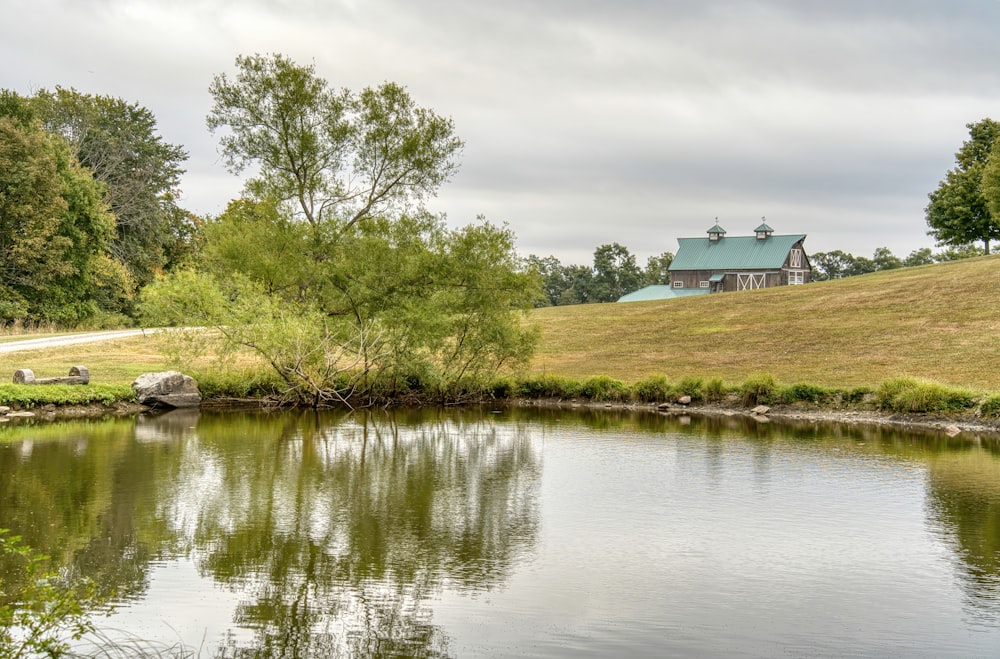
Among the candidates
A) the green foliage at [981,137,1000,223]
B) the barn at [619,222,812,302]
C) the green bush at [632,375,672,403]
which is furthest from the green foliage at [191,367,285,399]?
the barn at [619,222,812,302]

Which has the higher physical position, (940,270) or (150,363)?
(940,270)

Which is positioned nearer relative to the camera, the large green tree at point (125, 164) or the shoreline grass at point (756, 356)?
the shoreline grass at point (756, 356)

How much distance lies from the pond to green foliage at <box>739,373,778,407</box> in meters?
6.92

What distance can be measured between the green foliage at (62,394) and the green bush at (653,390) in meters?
15.8

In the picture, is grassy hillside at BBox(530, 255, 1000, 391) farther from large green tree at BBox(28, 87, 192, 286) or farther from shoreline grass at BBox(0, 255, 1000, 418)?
large green tree at BBox(28, 87, 192, 286)

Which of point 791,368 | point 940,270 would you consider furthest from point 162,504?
point 940,270

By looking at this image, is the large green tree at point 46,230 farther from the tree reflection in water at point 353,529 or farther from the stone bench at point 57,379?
the tree reflection in water at point 353,529

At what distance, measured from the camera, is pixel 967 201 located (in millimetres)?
56125

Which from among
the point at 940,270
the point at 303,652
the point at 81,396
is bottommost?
the point at 303,652

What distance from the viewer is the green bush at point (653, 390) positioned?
2983 cm

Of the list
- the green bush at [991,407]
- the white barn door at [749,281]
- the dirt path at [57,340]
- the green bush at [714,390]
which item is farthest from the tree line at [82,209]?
the white barn door at [749,281]

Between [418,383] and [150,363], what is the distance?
9.65 m

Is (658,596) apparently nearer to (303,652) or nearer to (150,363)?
(303,652)

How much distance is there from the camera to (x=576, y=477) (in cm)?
1711
